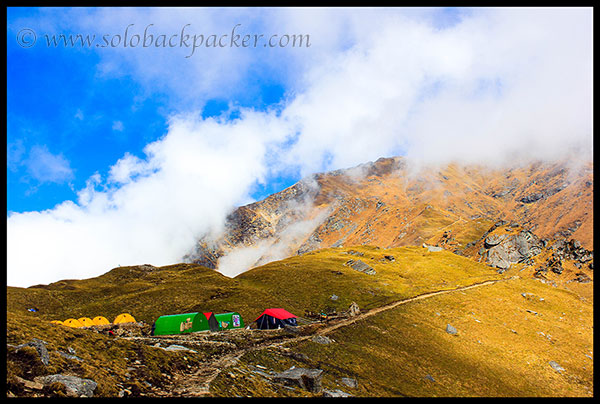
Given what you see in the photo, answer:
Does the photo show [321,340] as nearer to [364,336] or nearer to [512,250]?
[364,336]

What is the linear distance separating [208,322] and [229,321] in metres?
4.99

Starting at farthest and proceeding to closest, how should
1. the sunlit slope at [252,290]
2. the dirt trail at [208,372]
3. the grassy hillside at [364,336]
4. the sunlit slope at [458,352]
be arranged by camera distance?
1. the sunlit slope at [252,290]
2. the sunlit slope at [458,352]
3. the grassy hillside at [364,336]
4. the dirt trail at [208,372]

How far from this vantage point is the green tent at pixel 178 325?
180 ft

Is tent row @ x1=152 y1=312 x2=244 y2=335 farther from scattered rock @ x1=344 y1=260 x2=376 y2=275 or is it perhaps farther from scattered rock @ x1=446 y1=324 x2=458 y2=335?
scattered rock @ x1=344 y1=260 x2=376 y2=275

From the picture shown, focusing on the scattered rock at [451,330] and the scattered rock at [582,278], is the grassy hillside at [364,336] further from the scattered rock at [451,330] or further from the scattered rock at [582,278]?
the scattered rock at [582,278]

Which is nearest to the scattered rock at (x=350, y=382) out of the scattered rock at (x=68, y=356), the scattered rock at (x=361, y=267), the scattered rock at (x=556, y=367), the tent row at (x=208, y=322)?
the tent row at (x=208, y=322)

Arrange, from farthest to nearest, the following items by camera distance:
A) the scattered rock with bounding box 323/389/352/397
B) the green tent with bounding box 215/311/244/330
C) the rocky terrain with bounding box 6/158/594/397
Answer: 1. the green tent with bounding box 215/311/244/330
2. the scattered rock with bounding box 323/389/352/397
3. the rocky terrain with bounding box 6/158/594/397

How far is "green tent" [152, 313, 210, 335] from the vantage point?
54812mm

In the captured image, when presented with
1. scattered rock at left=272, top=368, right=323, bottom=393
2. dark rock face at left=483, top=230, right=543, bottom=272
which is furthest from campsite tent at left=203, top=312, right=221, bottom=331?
dark rock face at left=483, top=230, right=543, bottom=272

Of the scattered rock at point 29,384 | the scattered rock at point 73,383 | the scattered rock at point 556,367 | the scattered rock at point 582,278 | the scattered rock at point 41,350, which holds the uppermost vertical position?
the scattered rock at point 41,350

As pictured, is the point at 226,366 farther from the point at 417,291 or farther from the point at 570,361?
the point at 417,291

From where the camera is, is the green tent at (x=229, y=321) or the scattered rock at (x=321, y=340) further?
the green tent at (x=229, y=321)

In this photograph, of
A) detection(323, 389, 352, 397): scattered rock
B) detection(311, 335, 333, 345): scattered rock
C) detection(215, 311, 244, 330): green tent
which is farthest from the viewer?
detection(215, 311, 244, 330): green tent
